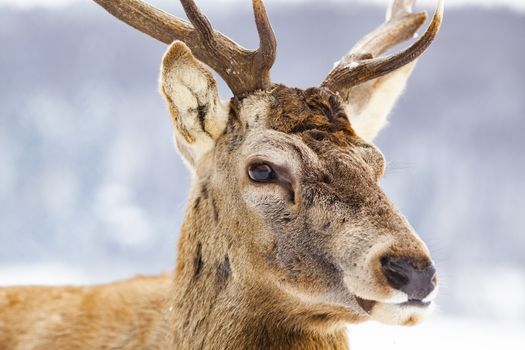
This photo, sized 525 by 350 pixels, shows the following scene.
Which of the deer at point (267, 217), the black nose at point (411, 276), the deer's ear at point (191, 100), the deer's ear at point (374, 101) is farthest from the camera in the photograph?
the deer's ear at point (374, 101)

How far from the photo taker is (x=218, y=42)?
5133 mm

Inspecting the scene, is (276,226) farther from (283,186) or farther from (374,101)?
(374,101)

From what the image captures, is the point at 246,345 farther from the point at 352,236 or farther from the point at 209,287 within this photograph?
the point at 352,236

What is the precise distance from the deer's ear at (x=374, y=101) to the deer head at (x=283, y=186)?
28cm

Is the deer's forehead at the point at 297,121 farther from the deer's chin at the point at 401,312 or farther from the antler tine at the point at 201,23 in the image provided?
the deer's chin at the point at 401,312

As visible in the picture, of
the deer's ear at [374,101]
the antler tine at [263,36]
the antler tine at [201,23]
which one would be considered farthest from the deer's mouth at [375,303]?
the antler tine at [201,23]

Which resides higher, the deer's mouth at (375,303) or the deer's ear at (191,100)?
the deer's ear at (191,100)

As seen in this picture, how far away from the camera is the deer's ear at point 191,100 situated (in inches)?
186

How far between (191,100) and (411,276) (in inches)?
75.2

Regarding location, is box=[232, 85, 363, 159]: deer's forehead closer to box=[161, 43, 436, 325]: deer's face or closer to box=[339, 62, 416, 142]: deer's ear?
box=[161, 43, 436, 325]: deer's face

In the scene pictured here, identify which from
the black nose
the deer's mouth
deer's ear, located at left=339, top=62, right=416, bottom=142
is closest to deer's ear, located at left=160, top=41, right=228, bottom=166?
deer's ear, located at left=339, top=62, right=416, bottom=142

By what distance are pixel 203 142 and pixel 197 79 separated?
43cm

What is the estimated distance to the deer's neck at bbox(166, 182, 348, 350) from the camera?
14.8 ft

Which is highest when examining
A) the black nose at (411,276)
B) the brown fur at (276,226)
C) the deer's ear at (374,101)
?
the deer's ear at (374,101)
